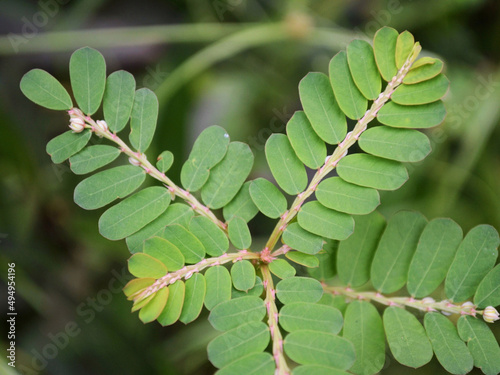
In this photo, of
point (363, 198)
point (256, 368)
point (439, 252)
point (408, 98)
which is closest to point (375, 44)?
point (408, 98)

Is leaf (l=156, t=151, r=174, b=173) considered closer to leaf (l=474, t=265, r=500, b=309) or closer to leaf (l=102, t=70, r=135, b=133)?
leaf (l=102, t=70, r=135, b=133)

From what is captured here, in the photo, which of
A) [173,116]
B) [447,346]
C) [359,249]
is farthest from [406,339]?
[173,116]

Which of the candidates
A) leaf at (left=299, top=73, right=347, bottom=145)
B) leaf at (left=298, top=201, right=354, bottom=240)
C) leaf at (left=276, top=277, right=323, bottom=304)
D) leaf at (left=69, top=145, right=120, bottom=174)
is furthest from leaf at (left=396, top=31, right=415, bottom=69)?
leaf at (left=69, top=145, right=120, bottom=174)

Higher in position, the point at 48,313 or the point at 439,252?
the point at 439,252

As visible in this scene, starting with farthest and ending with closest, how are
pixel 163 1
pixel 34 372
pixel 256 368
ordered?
pixel 163 1 < pixel 34 372 < pixel 256 368

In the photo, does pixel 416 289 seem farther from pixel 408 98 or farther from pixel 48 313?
pixel 48 313

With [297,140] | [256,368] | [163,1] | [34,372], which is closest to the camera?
[256,368]

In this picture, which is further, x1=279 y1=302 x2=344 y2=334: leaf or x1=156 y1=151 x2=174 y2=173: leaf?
x1=156 y1=151 x2=174 y2=173: leaf

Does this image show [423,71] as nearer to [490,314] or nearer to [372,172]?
[372,172]
